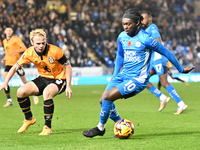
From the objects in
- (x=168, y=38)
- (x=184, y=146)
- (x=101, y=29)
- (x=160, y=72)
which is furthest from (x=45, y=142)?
(x=168, y=38)

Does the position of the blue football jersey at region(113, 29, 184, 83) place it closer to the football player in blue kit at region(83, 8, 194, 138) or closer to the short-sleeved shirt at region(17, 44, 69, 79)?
the football player in blue kit at region(83, 8, 194, 138)

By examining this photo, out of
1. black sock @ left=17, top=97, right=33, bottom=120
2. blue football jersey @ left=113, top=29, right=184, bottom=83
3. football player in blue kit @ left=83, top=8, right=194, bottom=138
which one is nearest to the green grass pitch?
black sock @ left=17, top=97, right=33, bottom=120

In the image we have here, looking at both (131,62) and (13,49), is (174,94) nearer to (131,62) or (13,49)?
(131,62)

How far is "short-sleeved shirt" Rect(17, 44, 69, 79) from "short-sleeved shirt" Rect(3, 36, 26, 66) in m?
4.40

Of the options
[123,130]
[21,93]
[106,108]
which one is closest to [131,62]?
[106,108]

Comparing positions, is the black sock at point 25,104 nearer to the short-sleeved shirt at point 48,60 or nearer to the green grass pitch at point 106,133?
the green grass pitch at point 106,133

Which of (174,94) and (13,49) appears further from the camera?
(13,49)

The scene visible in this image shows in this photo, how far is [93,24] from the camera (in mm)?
22219

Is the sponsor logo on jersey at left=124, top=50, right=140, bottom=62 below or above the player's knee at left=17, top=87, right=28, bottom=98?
above

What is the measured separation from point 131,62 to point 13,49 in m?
6.15

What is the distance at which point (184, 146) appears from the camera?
14.5 feet

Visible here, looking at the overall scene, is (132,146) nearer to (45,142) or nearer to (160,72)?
(45,142)

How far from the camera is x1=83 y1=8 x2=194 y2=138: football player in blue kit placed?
477cm

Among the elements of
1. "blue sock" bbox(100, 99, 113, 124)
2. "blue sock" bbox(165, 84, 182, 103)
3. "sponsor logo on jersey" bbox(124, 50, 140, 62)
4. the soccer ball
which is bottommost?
"blue sock" bbox(165, 84, 182, 103)
